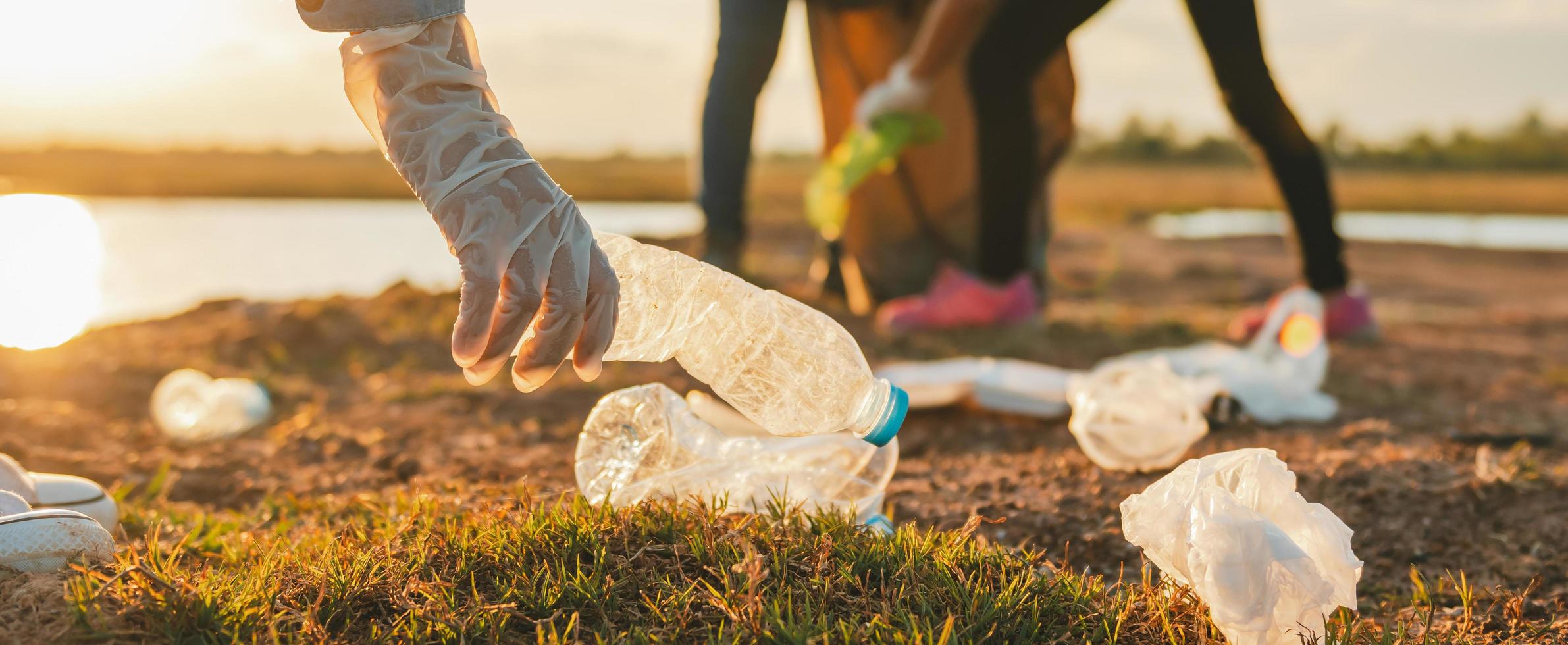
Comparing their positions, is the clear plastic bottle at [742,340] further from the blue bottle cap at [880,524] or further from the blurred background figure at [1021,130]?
the blurred background figure at [1021,130]

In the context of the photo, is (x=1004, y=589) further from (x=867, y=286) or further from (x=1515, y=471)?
(x=867, y=286)

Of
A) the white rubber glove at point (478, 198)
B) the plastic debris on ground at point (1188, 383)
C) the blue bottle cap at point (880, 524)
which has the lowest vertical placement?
the plastic debris on ground at point (1188, 383)

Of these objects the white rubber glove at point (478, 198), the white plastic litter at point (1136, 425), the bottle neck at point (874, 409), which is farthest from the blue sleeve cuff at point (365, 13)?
the white plastic litter at point (1136, 425)

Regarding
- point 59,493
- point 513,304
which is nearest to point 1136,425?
point 513,304

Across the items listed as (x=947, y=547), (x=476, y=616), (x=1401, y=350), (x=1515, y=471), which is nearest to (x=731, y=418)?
(x=947, y=547)

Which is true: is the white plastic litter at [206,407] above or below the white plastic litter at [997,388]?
below

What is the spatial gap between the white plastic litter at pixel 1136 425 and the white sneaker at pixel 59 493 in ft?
6.42

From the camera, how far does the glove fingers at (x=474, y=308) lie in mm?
1488

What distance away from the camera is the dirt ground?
2088 millimetres

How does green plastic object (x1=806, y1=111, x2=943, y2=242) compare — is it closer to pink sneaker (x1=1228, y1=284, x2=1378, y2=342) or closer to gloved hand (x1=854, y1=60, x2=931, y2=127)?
gloved hand (x1=854, y1=60, x2=931, y2=127)

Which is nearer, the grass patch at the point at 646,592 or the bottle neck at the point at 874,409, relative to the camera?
the grass patch at the point at 646,592

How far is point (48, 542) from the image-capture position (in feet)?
5.05

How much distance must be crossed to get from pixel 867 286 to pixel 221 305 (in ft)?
10.2

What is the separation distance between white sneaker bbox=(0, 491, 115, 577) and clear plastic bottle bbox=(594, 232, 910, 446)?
0.80 m
